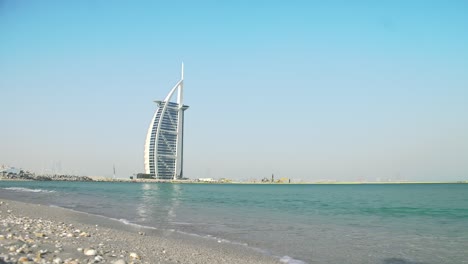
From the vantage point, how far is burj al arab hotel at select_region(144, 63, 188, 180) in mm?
160250

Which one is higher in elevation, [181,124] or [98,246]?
[181,124]

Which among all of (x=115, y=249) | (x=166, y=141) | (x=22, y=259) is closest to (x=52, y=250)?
(x=22, y=259)

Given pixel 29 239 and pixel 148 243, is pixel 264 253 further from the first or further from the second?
pixel 29 239

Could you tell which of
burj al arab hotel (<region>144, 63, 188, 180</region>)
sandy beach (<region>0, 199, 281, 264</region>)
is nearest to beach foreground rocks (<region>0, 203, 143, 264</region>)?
sandy beach (<region>0, 199, 281, 264</region>)

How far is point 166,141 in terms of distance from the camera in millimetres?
162750

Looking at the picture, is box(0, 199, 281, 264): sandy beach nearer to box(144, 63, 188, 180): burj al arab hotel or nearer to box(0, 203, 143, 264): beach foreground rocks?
box(0, 203, 143, 264): beach foreground rocks

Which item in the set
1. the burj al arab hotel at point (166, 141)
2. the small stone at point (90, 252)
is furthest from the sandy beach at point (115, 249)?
the burj al arab hotel at point (166, 141)

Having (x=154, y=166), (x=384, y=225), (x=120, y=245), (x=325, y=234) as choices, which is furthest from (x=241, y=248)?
(x=154, y=166)

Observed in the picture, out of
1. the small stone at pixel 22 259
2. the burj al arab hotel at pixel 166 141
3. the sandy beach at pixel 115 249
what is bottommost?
the sandy beach at pixel 115 249

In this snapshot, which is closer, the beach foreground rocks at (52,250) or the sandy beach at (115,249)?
the beach foreground rocks at (52,250)

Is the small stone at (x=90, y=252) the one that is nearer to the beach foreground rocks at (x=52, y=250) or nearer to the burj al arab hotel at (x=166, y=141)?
the beach foreground rocks at (x=52, y=250)

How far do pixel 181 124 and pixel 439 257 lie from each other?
16255 centimetres

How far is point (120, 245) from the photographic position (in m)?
11.1

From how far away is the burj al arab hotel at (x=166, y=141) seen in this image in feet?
526
